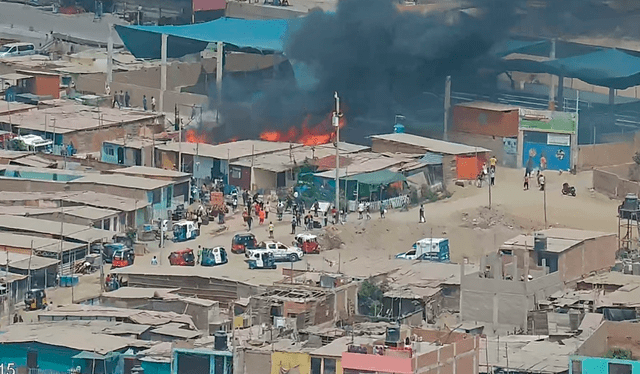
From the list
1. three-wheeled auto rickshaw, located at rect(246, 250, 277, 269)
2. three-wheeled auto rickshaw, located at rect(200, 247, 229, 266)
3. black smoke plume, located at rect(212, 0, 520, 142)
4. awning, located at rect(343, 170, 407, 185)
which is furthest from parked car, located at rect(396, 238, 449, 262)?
black smoke plume, located at rect(212, 0, 520, 142)

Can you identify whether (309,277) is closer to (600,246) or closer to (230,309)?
(230,309)

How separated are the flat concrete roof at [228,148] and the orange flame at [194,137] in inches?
45.1

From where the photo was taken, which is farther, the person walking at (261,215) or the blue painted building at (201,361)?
the person walking at (261,215)

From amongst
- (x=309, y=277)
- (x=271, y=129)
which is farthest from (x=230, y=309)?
(x=271, y=129)

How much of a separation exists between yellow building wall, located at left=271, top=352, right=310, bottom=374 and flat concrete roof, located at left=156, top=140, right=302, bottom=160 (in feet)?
64.1

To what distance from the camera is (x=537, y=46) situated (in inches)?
2724

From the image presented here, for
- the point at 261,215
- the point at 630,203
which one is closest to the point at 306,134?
the point at 261,215

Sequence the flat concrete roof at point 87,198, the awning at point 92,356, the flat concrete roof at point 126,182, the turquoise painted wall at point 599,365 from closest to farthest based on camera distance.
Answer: the turquoise painted wall at point 599,365 < the awning at point 92,356 < the flat concrete roof at point 87,198 < the flat concrete roof at point 126,182

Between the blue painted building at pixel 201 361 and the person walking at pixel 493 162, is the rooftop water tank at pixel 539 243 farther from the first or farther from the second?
the person walking at pixel 493 162

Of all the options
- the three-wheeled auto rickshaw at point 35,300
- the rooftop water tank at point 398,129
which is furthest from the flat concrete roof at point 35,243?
the rooftop water tank at point 398,129

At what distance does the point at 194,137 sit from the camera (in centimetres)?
6550

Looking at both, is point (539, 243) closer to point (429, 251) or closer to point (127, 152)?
point (429, 251)

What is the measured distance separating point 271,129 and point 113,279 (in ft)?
51.0

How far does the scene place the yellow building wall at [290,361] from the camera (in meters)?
42.0
